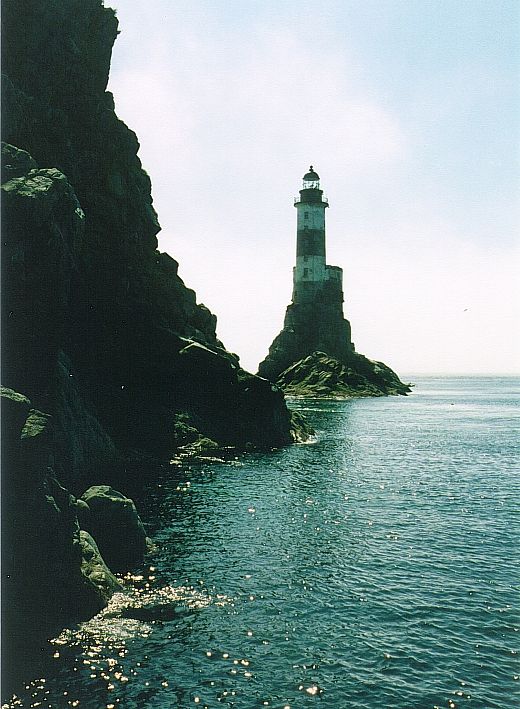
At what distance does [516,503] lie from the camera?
42.3 metres

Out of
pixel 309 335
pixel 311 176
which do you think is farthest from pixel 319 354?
pixel 311 176

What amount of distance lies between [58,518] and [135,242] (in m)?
49.7

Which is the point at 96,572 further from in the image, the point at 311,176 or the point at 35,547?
the point at 311,176

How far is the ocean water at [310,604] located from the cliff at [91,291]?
36.5ft

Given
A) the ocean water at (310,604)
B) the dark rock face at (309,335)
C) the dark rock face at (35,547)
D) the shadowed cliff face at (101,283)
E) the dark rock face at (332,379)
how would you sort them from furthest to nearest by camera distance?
the dark rock face at (309,335) → the dark rock face at (332,379) → the shadowed cliff face at (101,283) → the dark rock face at (35,547) → the ocean water at (310,604)

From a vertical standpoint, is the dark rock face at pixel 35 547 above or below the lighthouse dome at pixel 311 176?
below

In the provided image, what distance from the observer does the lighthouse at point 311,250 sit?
15488 centimetres

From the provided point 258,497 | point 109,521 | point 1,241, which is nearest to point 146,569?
point 109,521

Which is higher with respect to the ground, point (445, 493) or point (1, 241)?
point (1, 241)

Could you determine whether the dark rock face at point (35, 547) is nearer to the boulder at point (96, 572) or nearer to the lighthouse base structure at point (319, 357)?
the boulder at point (96, 572)

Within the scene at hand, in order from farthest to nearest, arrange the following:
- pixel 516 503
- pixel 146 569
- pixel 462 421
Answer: pixel 462 421
pixel 516 503
pixel 146 569

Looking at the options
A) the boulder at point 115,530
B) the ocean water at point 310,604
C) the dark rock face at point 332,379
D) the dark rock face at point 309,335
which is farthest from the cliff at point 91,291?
the dark rock face at point 309,335

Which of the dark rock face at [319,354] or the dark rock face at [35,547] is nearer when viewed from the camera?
the dark rock face at [35,547]

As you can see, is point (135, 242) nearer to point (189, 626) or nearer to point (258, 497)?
point (258, 497)
